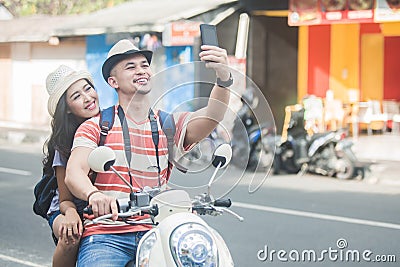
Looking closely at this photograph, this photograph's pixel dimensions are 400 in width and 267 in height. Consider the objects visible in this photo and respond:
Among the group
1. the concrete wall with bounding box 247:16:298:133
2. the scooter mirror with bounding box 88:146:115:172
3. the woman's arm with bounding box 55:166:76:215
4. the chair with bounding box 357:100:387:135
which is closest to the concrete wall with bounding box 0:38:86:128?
the concrete wall with bounding box 247:16:298:133

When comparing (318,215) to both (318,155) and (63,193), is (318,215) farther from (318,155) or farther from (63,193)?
(63,193)

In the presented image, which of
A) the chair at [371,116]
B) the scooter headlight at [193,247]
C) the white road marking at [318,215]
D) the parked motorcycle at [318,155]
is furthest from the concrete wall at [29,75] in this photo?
the scooter headlight at [193,247]

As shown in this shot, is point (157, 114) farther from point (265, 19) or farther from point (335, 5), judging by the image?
point (265, 19)

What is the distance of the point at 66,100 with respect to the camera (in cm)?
404

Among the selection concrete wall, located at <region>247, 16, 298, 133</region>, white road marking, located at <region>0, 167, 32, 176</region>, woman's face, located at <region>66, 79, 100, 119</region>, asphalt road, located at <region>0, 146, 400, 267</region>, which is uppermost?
concrete wall, located at <region>247, 16, 298, 133</region>

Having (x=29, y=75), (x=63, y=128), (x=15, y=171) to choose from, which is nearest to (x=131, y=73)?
(x=63, y=128)

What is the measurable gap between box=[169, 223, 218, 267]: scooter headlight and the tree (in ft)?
119

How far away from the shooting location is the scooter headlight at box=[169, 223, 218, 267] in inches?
126

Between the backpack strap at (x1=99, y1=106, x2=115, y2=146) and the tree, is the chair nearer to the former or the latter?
the backpack strap at (x1=99, y1=106, x2=115, y2=146)

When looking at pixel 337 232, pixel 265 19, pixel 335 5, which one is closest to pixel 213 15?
pixel 265 19

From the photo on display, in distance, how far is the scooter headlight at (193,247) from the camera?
A: 3.20 meters

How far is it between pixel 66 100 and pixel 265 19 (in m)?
15.8

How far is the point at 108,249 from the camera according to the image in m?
3.68

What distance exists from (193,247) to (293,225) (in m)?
6.13
